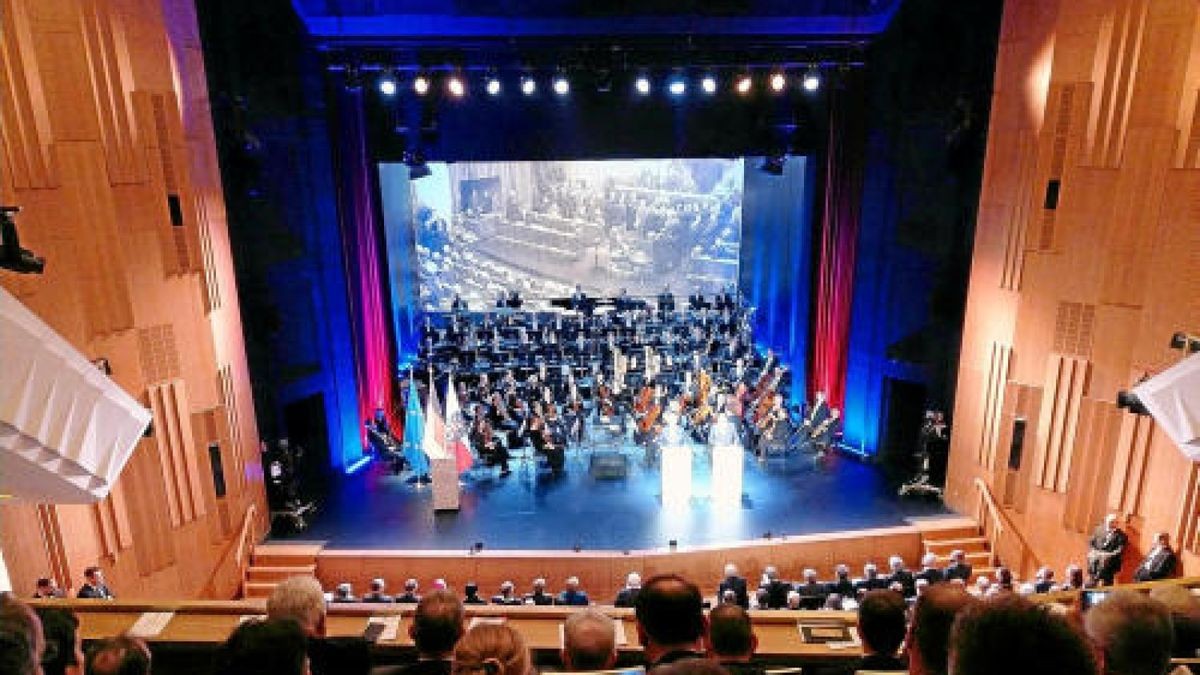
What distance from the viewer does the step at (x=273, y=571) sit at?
906 centimetres

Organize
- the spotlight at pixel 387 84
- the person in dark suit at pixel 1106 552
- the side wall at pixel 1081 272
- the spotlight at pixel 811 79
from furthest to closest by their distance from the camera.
→ the spotlight at pixel 387 84
the spotlight at pixel 811 79
the person in dark suit at pixel 1106 552
the side wall at pixel 1081 272

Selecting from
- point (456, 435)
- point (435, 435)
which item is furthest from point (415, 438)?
point (435, 435)

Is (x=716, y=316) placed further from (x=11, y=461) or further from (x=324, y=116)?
(x=11, y=461)

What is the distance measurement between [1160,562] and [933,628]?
649cm

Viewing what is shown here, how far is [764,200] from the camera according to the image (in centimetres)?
1373

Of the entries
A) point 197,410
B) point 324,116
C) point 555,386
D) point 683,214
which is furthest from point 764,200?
point 197,410

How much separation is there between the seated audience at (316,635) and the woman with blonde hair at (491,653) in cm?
93

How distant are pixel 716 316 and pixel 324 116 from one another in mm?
6845

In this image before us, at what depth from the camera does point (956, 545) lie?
9.47m

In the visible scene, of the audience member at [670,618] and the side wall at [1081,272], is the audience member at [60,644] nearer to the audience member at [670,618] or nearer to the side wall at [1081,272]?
the audience member at [670,618]

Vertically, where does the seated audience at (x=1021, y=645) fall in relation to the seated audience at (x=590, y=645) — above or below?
above

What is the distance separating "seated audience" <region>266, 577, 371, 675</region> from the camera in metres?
2.84

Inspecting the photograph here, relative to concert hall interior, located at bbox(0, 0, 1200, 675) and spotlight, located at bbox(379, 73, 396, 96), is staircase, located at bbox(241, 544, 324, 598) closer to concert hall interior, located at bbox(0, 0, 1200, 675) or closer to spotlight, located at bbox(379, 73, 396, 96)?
concert hall interior, located at bbox(0, 0, 1200, 675)

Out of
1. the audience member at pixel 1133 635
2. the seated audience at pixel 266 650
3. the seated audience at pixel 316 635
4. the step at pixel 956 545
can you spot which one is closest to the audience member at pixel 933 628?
the audience member at pixel 1133 635
